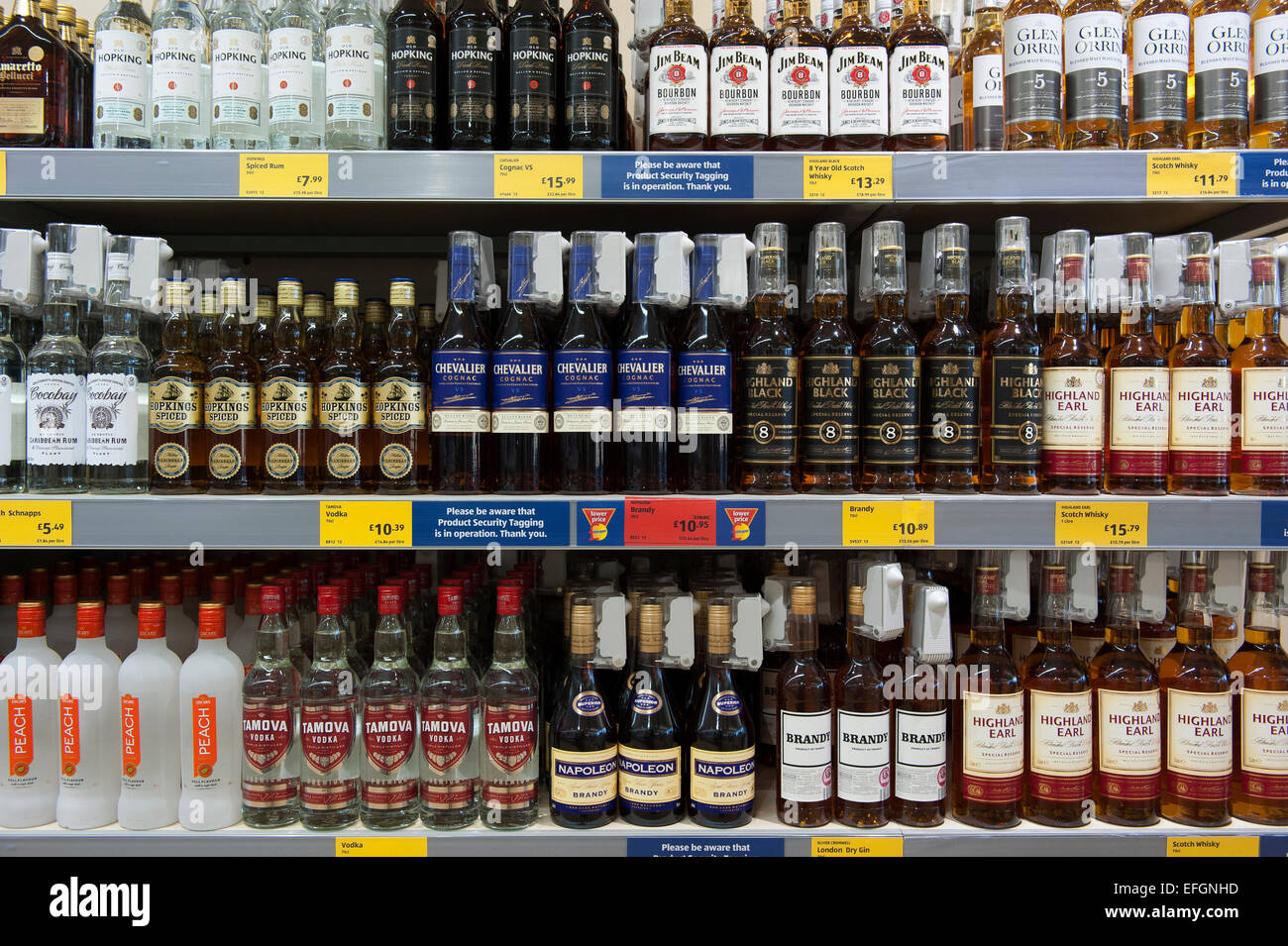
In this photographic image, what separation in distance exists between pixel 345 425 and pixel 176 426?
0.29m

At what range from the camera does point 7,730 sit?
1.36m

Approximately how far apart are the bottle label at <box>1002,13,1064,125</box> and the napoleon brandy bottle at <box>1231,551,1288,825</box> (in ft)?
2.87

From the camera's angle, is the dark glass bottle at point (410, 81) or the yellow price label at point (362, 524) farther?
the dark glass bottle at point (410, 81)

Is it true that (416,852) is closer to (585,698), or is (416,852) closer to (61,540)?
(585,698)

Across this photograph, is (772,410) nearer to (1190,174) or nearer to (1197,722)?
(1190,174)


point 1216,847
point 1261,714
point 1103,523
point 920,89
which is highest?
point 920,89

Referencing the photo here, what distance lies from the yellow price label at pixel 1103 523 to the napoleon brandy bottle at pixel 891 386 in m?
0.24

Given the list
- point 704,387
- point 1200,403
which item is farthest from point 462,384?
point 1200,403

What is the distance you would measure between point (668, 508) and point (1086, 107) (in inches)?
40.4

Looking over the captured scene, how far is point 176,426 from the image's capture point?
→ 1.39 m

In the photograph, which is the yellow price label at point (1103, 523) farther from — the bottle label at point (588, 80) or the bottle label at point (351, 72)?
the bottle label at point (351, 72)

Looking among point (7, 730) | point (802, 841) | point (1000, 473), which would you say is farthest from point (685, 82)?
point (7, 730)

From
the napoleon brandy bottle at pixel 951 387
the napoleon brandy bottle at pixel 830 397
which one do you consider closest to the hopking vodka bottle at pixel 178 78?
the napoleon brandy bottle at pixel 830 397

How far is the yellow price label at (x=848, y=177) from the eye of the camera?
4.39 ft
